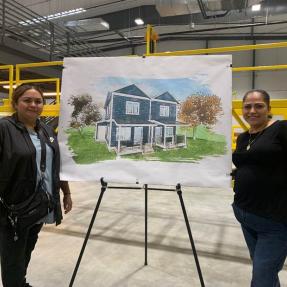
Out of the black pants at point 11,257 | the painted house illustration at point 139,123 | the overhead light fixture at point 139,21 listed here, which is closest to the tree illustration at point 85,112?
the painted house illustration at point 139,123

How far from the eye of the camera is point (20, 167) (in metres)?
1.93

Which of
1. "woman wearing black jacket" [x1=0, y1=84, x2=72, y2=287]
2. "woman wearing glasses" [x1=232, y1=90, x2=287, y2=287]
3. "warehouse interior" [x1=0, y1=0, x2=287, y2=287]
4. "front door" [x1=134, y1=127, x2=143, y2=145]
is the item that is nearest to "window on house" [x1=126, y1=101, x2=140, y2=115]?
"front door" [x1=134, y1=127, x2=143, y2=145]

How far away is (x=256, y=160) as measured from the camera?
186cm

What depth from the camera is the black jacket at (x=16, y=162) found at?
1.90 m

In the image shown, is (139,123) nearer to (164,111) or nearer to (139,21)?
(164,111)

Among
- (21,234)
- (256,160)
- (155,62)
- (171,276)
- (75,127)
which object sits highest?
(155,62)

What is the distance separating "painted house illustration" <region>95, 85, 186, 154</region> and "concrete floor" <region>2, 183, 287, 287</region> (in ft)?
4.37

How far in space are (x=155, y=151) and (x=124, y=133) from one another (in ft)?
0.95

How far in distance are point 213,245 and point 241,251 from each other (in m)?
0.35

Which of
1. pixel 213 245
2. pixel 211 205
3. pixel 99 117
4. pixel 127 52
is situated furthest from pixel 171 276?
pixel 127 52

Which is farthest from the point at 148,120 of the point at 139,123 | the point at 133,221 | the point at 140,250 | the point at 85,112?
the point at 133,221

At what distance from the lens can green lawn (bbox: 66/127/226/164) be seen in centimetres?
238

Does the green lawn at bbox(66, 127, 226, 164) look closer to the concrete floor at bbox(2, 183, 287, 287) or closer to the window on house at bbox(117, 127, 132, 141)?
the window on house at bbox(117, 127, 132, 141)

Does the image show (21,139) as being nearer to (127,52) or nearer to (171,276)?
(171,276)
